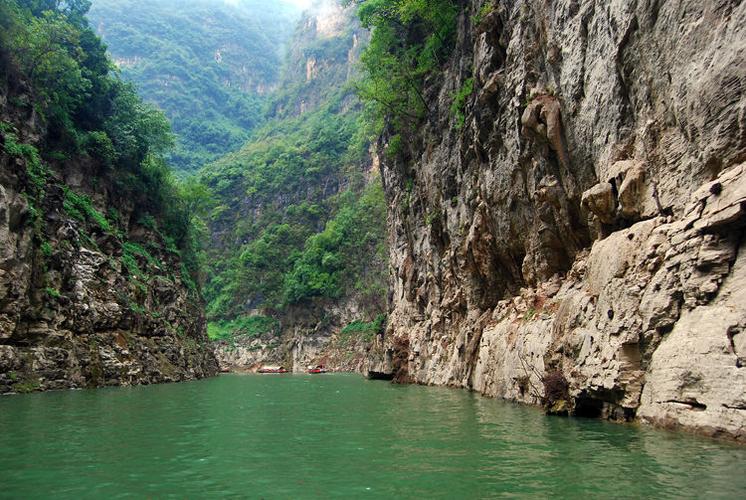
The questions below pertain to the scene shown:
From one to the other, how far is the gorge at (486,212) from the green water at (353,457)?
3.06ft

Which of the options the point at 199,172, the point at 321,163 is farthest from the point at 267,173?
the point at 199,172

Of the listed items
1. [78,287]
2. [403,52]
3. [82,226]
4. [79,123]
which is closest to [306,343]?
[79,123]

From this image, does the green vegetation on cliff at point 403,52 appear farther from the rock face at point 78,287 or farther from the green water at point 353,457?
the green water at point 353,457

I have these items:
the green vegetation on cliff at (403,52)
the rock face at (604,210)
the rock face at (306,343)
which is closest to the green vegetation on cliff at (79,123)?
the green vegetation on cliff at (403,52)

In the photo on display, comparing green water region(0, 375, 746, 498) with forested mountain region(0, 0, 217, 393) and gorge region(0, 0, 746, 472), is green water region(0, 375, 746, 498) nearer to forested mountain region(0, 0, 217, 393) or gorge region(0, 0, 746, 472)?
gorge region(0, 0, 746, 472)

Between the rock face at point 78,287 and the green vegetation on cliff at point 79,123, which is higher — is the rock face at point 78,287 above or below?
below

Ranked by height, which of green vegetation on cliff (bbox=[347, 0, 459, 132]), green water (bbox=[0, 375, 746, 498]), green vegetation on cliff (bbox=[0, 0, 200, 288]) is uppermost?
green vegetation on cliff (bbox=[347, 0, 459, 132])

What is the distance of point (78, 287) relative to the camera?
25172 millimetres

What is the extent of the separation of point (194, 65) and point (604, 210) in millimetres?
153931

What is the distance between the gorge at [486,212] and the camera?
987 cm

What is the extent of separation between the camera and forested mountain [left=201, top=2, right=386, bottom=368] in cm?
6962

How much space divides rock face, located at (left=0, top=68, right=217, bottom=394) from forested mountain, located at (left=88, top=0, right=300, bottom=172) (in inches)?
3230

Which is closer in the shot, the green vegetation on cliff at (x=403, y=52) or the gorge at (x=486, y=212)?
the gorge at (x=486, y=212)

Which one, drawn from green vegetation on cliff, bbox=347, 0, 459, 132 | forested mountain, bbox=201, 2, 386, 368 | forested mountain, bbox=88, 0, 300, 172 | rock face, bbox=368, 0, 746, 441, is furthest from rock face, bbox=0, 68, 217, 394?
forested mountain, bbox=88, 0, 300, 172
